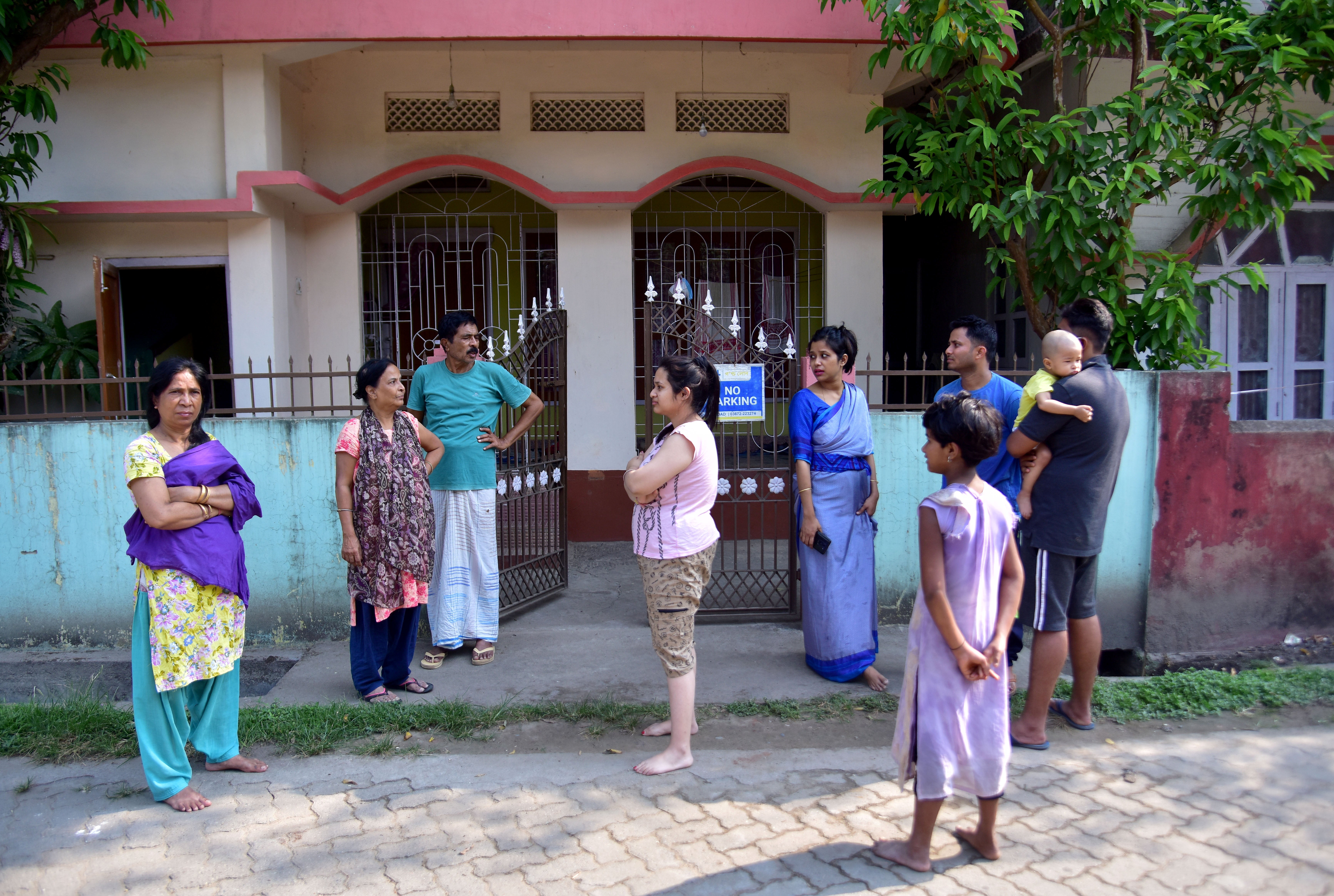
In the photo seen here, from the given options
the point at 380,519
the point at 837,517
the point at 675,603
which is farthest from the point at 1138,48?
the point at 380,519

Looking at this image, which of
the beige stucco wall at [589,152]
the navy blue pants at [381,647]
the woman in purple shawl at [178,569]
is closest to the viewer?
the woman in purple shawl at [178,569]

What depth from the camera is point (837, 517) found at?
4266mm

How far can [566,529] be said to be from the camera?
6105 millimetres

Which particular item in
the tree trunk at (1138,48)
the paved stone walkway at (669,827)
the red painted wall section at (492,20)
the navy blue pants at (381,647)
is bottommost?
the paved stone walkway at (669,827)

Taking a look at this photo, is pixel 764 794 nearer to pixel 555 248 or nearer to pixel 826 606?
pixel 826 606

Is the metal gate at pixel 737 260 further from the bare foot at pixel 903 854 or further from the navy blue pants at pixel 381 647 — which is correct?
the bare foot at pixel 903 854

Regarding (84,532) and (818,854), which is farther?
(84,532)

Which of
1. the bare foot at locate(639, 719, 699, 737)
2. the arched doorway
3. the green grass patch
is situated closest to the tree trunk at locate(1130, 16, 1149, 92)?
the green grass patch

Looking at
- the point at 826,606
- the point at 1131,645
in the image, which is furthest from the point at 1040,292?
the point at 826,606

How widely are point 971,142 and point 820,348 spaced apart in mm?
2138

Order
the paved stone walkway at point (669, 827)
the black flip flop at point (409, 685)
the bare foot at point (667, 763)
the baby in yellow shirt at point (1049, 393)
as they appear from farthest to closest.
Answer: the black flip flop at point (409, 685) < the baby in yellow shirt at point (1049, 393) < the bare foot at point (667, 763) < the paved stone walkway at point (669, 827)

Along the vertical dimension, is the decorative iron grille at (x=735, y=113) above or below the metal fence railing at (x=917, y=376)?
above

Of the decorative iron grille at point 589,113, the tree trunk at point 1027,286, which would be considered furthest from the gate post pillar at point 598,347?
the tree trunk at point 1027,286

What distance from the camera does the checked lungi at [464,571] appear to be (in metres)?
4.63
